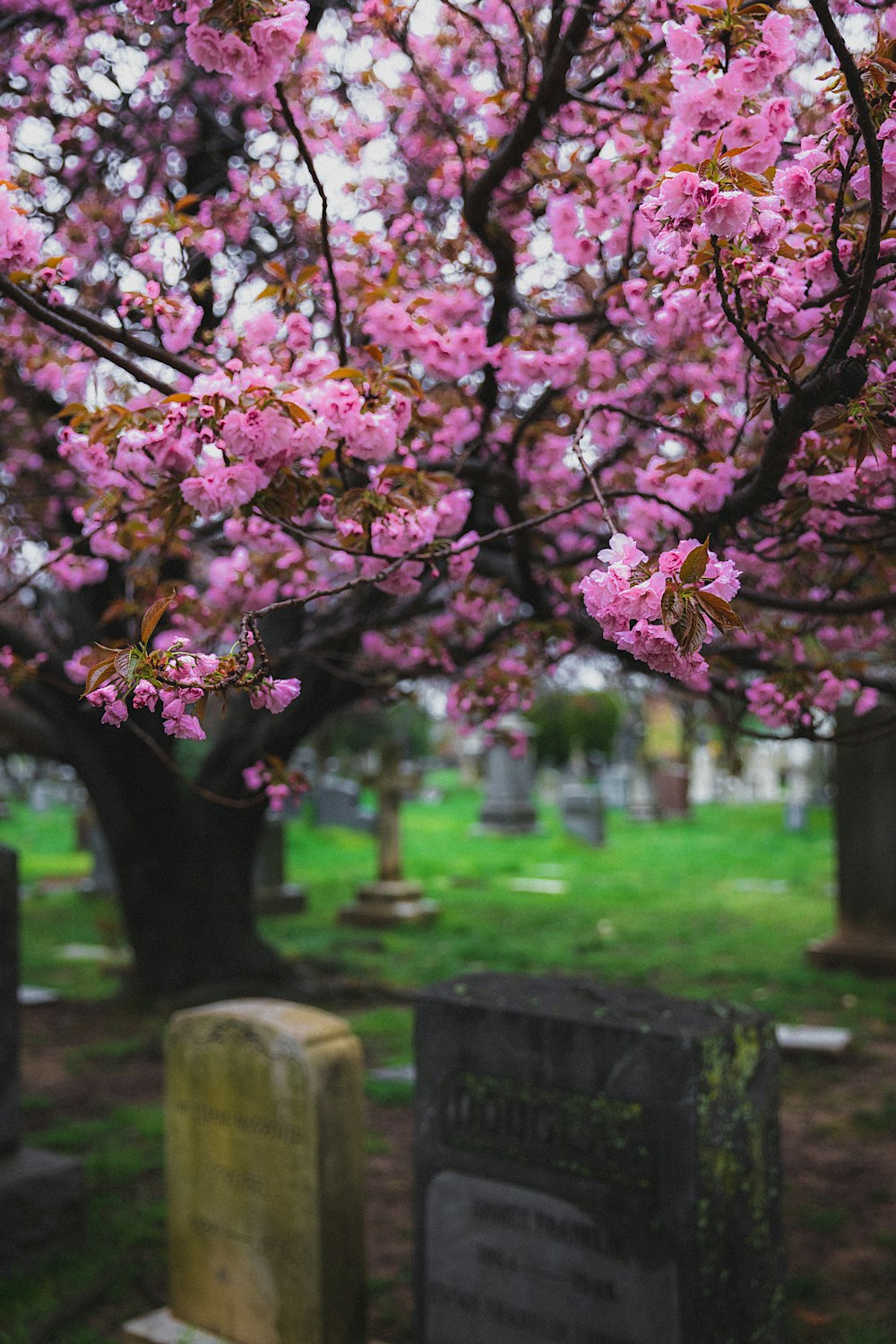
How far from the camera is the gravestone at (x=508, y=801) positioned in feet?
69.1

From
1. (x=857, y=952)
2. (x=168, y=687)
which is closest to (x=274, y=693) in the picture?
(x=168, y=687)

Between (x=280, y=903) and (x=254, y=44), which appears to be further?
(x=280, y=903)

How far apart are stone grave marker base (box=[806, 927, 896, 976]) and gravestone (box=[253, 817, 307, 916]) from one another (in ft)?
19.1

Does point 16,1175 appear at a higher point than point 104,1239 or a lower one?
higher

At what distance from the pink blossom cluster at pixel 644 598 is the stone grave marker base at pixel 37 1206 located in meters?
3.95

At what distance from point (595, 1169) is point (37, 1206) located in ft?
8.12

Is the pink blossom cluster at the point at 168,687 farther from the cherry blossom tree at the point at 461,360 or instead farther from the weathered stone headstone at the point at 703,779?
the weathered stone headstone at the point at 703,779

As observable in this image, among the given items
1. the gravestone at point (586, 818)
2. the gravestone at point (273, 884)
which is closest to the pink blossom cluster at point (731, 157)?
the gravestone at point (273, 884)

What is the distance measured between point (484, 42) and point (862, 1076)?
5993 millimetres

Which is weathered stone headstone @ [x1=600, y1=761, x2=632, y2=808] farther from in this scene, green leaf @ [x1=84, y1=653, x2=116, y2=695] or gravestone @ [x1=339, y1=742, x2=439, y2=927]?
green leaf @ [x1=84, y1=653, x2=116, y2=695]

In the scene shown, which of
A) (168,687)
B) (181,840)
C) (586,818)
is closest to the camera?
(168,687)

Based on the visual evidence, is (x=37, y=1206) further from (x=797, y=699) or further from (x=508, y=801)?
(x=508, y=801)

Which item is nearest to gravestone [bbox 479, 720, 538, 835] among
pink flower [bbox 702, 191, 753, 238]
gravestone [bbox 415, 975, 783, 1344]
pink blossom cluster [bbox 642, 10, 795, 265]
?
gravestone [bbox 415, 975, 783, 1344]

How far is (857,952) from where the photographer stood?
9.51m
